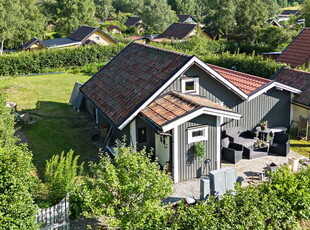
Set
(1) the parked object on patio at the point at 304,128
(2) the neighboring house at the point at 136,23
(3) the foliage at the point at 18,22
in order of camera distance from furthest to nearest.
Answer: (2) the neighboring house at the point at 136,23 < (3) the foliage at the point at 18,22 < (1) the parked object on patio at the point at 304,128

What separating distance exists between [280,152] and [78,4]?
50.7 metres

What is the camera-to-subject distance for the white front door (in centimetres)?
1521

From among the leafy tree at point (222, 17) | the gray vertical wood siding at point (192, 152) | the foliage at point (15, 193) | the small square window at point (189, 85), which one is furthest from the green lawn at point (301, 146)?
the leafy tree at point (222, 17)

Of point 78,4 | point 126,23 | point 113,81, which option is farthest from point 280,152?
point 126,23

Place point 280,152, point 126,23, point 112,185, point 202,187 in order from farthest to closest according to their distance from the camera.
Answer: point 126,23 → point 280,152 → point 202,187 → point 112,185

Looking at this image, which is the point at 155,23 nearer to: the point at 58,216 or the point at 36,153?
the point at 36,153

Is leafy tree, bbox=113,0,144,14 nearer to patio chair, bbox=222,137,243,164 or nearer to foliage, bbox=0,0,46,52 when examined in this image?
foliage, bbox=0,0,46,52

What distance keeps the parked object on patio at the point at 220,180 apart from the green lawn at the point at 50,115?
732 cm

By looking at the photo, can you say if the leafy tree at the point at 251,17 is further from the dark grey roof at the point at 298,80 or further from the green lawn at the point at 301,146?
the green lawn at the point at 301,146

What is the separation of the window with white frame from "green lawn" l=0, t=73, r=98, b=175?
5.51 meters

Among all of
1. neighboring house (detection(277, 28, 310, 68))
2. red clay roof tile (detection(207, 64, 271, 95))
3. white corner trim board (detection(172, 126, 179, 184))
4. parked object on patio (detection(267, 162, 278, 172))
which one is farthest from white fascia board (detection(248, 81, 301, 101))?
neighboring house (detection(277, 28, 310, 68))

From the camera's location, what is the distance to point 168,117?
47.7 ft

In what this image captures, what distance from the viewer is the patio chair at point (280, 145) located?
1778 cm

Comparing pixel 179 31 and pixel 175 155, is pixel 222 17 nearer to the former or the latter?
pixel 179 31
